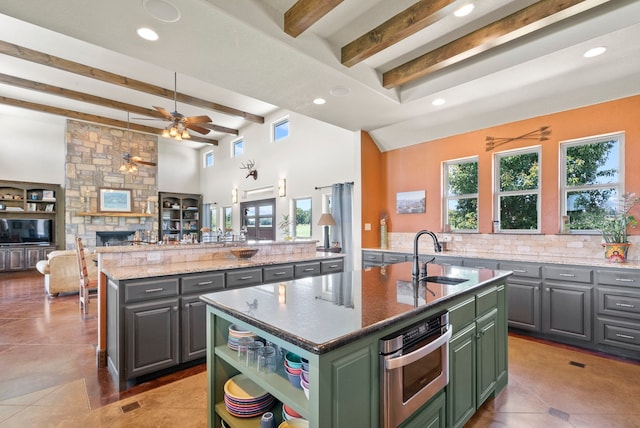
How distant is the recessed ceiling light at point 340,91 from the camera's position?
3657 millimetres

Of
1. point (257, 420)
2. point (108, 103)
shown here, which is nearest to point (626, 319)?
point (257, 420)

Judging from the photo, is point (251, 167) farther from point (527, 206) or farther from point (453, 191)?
point (527, 206)

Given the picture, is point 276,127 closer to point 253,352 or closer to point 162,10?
point 162,10

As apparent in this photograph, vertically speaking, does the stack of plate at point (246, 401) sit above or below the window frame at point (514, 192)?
below

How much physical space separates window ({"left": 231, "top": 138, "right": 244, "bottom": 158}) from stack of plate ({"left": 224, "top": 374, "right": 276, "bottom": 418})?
840 centimetres

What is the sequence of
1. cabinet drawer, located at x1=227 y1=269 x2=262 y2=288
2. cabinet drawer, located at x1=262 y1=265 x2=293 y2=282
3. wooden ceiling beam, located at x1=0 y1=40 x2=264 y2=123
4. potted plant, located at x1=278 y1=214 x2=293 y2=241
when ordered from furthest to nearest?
potted plant, located at x1=278 y1=214 x2=293 y2=241 < wooden ceiling beam, located at x1=0 y1=40 x2=264 y2=123 < cabinet drawer, located at x1=262 y1=265 x2=293 y2=282 < cabinet drawer, located at x1=227 y1=269 x2=262 y2=288

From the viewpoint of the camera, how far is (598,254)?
3.65 m

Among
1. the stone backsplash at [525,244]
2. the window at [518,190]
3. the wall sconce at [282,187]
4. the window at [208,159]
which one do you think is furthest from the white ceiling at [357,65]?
the window at [208,159]

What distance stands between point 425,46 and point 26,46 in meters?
5.91

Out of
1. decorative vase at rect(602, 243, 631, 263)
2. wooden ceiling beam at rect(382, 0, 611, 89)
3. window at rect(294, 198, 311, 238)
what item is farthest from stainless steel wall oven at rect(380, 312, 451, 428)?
window at rect(294, 198, 311, 238)

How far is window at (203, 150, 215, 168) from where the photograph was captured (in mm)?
11016

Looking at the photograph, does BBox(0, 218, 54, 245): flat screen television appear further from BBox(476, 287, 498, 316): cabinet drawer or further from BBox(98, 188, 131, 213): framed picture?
BBox(476, 287, 498, 316): cabinet drawer

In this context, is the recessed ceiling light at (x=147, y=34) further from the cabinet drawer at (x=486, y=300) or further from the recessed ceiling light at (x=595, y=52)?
the recessed ceiling light at (x=595, y=52)

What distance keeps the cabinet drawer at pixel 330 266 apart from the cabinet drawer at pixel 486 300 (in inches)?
89.7
